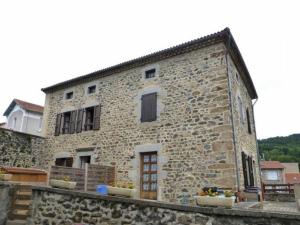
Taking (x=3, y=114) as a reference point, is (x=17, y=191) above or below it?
below

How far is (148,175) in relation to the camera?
9430 millimetres

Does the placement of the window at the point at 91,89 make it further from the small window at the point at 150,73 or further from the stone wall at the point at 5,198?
the stone wall at the point at 5,198

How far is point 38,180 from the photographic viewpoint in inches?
328

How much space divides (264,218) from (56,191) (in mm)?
4398

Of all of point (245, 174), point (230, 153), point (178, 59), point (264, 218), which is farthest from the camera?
point (178, 59)

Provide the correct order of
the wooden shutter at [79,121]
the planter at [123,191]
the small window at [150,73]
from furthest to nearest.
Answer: the wooden shutter at [79,121] < the small window at [150,73] < the planter at [123,191]

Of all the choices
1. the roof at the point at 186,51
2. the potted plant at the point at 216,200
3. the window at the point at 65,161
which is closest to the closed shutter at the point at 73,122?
the window at the point at 65,161

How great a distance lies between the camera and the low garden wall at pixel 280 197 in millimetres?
12602

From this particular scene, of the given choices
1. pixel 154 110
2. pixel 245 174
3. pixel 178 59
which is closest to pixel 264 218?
pixel 245 174

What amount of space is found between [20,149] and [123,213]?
999cm

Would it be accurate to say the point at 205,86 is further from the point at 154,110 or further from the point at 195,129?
the point at 154,110

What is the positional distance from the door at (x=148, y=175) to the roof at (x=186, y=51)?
13.3 feet

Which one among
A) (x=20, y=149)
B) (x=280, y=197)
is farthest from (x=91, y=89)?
(x=280, y=197)

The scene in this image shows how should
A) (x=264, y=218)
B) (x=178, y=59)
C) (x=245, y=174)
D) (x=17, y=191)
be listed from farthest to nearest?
1. (x=178, y=59)
2. (x=245, y=174)
3. (x=17, y=191)
4. (x=264, y=218)
